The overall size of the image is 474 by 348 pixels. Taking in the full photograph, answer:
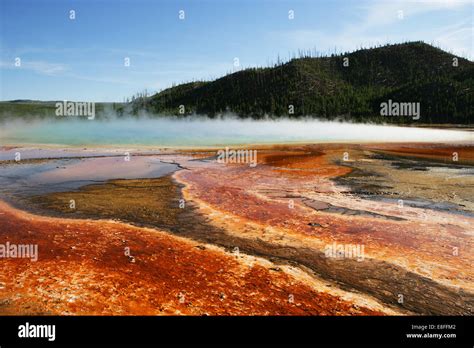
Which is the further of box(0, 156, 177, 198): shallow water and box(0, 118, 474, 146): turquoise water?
box(0, 118, 474, 146): turquoise water

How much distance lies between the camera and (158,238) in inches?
309

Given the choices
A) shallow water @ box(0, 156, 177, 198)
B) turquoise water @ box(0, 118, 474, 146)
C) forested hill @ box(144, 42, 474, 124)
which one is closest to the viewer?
shallow water @ box(0, 156, 177, 198)

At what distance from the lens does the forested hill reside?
2982 inches

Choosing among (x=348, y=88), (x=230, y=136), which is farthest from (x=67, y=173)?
(x=348, y=88)

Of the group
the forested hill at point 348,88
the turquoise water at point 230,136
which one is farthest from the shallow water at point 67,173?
the forested hill at point 348,88

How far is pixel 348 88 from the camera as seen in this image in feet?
320

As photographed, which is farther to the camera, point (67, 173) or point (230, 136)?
point (230, 136)


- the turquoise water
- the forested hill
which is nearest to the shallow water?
the turquoise water

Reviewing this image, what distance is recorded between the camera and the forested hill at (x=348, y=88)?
249 feet

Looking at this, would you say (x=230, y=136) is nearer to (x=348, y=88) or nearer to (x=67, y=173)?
(x=67, y=173)

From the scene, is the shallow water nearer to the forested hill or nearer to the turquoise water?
the turquoise water

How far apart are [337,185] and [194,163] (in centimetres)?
904

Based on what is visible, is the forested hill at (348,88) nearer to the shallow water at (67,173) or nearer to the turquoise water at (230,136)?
the turquoise water at (230,136)

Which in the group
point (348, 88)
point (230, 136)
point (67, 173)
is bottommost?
point (67, 173)
